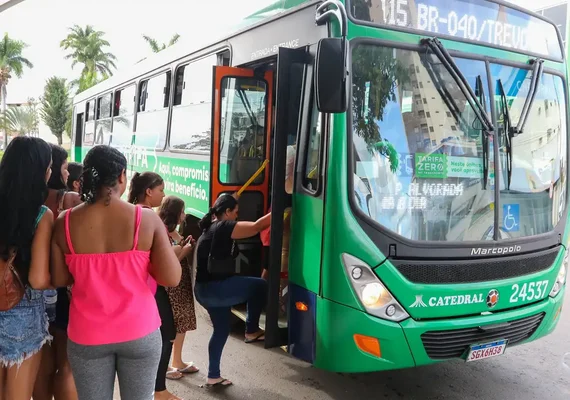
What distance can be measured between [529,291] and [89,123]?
9730 millimetres

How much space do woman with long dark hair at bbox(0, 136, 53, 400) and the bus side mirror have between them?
1523 millimetres

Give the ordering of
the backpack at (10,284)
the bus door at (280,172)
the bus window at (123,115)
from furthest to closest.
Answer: the bus window at (123,115) → the bus door at (280,172) → the backpack at (10,284)

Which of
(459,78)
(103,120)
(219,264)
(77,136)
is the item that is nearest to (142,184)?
(219,264)

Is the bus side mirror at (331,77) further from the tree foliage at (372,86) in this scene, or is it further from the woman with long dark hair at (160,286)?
the woman with long dark hair at (160,286)

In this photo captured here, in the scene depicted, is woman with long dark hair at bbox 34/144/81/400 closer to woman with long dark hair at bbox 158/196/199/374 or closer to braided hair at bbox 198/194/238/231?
woman with long dark hair at bbox 158/196/199/374

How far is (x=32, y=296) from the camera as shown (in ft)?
8.20

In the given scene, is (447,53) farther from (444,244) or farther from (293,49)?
(444,244)

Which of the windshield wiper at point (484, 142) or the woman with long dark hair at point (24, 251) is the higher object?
the windshield wiper at point (484, 142)

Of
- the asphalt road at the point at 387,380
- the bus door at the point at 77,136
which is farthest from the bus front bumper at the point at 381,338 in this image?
the bus door at the point at 77,136

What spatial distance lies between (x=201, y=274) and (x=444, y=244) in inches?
69.2

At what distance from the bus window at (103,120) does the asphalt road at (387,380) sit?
570cm

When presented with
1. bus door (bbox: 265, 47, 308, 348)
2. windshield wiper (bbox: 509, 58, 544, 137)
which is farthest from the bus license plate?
windshield wiper (bbox: 509, 58, 544, 137)

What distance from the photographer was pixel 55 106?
5072 centimetres

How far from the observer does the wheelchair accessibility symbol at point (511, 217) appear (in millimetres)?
3607
